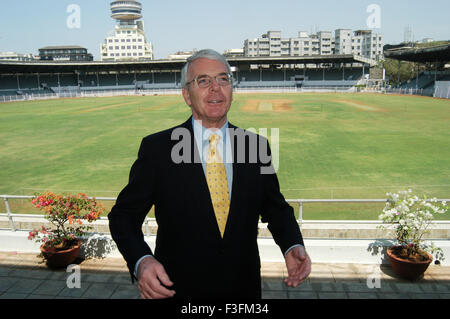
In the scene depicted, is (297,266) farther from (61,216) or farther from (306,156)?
(306,156)

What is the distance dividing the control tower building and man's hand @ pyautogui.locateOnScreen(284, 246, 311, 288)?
150569 mm

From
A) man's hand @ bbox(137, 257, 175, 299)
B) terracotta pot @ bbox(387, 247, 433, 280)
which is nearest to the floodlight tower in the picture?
terracotta pot @ bbox(387, 247, 433, 280)

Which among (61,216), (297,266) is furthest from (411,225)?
(61,216)

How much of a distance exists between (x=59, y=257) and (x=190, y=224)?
461cm

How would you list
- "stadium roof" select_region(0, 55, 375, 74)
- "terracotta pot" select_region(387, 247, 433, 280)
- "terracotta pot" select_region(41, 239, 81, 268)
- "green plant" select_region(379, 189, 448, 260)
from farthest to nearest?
"stadium roof" select_region(0, 55, 375, 74) → "terracotta pot" select_region(41, 239, 81, 268) → "green plant" select_region(379, 189, 448, 260) → "terracotta pot" select_region(387, 247, 433, 280)

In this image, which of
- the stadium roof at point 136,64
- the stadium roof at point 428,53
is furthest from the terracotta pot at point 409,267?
the stadium roof at point 136,64

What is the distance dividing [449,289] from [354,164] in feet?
27.9

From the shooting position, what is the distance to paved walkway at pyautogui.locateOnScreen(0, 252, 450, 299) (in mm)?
4930

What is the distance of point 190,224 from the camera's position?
2.11 meters

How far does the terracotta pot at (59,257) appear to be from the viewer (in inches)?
224

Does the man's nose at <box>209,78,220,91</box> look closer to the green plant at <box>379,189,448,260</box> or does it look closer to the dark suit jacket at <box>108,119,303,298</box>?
the dark suit jacket at <box>108,119,303,298</box>

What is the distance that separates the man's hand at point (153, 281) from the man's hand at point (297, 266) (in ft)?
2.55

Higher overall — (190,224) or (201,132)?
(201,132)
